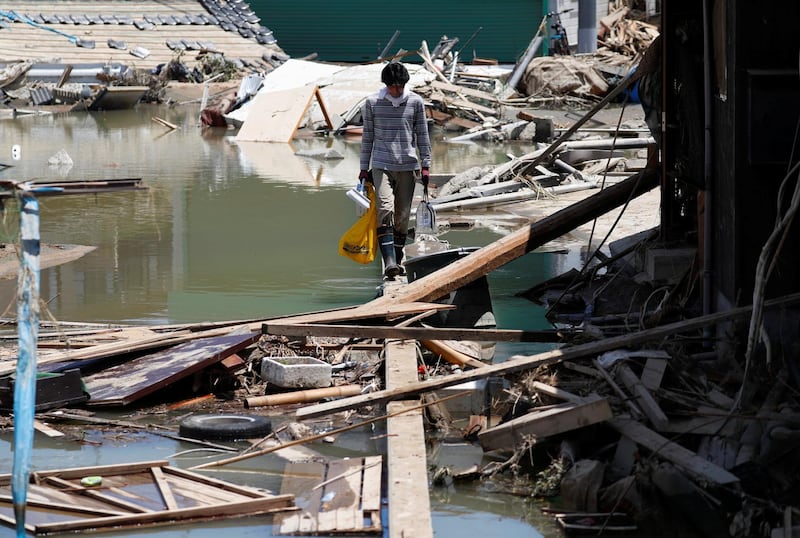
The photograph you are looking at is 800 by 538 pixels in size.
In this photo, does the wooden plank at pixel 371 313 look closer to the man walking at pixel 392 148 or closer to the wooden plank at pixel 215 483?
the man walking at pixel 392 148

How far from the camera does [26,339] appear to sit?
4312 millimetres

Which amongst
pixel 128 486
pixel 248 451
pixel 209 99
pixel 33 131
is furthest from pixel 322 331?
pixel 209 99

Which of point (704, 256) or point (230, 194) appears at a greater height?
point (704, 256)

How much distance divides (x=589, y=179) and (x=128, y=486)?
479 inches

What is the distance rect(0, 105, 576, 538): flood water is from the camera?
20.3ft

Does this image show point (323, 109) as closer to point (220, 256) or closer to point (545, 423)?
point (220, 256)

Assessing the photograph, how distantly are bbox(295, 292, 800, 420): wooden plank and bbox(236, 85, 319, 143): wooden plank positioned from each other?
18.5 m

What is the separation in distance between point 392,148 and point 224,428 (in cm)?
405

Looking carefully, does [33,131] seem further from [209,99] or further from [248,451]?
[248,451]

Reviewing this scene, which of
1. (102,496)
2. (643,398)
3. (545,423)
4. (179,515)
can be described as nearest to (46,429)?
(102,496)

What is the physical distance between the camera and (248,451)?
21.3ft

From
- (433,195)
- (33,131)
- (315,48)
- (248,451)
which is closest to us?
(248,451)

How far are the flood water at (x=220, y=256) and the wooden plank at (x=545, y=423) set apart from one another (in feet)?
1.08

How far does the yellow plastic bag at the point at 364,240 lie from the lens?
33.4 feet
